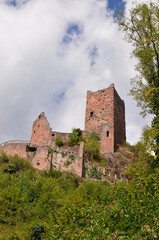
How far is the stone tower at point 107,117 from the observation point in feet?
93.4

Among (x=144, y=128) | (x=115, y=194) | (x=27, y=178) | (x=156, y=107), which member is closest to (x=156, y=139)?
(x=144, y=128)

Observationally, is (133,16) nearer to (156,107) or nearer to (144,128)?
(156,107)

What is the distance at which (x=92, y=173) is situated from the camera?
23.3 m

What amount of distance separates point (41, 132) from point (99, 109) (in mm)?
6267

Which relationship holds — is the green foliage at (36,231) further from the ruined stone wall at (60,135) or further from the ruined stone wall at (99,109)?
the ruined stone wall at (99,109)

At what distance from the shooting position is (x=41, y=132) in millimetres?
28828

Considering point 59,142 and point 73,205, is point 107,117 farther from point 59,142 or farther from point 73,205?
point 73,205

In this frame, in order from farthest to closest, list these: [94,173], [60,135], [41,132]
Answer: [41,132] → [60,135] → [94,173]

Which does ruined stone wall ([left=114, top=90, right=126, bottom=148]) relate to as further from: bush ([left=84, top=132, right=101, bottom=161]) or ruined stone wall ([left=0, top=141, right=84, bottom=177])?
ruined stone wall ([left=0, top=141, right=84, bottom=177])

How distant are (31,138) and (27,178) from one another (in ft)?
32.2

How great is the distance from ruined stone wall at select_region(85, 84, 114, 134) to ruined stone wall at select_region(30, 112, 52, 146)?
412cm

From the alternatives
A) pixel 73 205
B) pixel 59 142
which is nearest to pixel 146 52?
pixel 73 205

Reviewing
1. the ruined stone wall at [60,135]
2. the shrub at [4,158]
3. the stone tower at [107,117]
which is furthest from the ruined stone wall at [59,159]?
the stone tower at [107,117]

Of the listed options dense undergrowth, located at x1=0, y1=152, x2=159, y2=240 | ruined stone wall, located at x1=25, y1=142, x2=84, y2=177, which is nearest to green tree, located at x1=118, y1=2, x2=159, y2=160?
dense undergrowth, located at x1=0, y1=152, x2=159, y2=240
